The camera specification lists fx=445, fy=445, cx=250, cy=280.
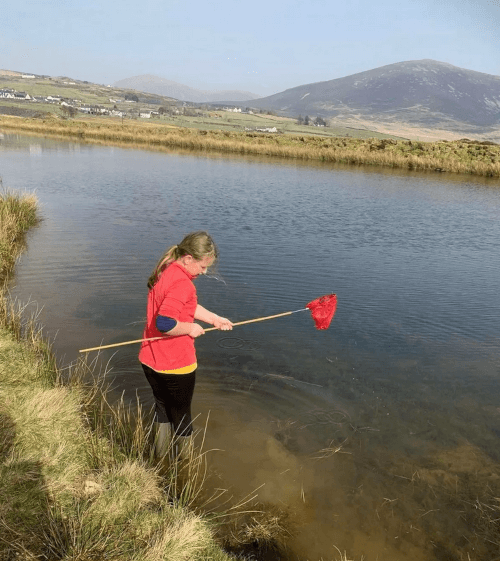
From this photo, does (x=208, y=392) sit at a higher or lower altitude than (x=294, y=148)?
lower

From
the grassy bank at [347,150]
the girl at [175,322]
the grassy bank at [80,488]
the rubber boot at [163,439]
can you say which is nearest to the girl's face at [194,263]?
the girl at [175,322]

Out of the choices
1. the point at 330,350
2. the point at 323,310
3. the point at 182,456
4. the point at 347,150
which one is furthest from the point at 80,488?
the point at 347,150

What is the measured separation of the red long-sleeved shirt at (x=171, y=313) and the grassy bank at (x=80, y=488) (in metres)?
0.80

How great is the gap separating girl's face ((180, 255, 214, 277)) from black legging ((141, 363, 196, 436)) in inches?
33.9

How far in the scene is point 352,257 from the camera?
11883mm

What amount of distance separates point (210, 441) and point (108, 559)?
6.93 feet

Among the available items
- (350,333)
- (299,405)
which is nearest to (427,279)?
(350,333)

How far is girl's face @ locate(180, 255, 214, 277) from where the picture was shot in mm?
3512

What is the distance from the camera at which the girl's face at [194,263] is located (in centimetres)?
351

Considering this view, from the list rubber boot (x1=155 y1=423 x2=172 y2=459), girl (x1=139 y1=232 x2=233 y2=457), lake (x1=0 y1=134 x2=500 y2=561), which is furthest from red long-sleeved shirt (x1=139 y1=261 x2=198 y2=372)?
lake (x1=0 y1=134 x2=500 y2=561)

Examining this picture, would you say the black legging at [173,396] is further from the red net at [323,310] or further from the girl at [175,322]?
the red net at [323,310]

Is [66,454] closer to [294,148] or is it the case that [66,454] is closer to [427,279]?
[427,279]

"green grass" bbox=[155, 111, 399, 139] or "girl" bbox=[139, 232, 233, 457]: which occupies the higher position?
"green grass" bbox=[155, 111, 399, 139]

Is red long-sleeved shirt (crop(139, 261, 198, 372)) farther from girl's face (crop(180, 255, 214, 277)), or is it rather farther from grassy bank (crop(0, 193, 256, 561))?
grassy bank (crop(0, 193, 256, 561))
